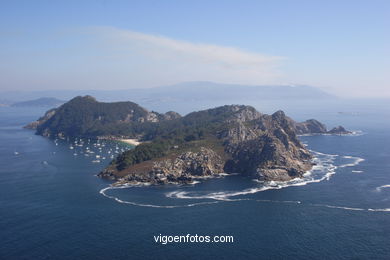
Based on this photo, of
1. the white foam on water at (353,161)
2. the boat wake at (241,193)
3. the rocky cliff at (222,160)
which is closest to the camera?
the boat wake at (241,193)

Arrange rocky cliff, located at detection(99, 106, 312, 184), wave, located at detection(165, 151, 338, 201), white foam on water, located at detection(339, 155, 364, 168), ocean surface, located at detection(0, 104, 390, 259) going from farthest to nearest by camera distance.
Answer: white foam on water, located at detection(339, 155, 364, 168) → rocky cliff, located at detection(99, 106, 312, 184) → wave, located at detection(165, 151, 338, 201) → ocean surface, located at detection(0, 104, 390, 259)

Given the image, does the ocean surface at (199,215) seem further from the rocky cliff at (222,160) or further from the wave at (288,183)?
the rocky cliff at (222,160)

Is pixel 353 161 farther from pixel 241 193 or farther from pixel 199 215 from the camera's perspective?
pixel 199 215

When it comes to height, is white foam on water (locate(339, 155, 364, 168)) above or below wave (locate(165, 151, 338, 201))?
above

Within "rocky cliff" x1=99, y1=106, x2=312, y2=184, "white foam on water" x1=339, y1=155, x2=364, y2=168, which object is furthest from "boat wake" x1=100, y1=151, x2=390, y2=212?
"rocky cliff" x1=99, y1=106, x2=312, y2=184

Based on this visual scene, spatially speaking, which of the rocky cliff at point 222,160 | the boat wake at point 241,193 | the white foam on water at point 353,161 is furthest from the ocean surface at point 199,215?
the rocky cliff at point 222,160

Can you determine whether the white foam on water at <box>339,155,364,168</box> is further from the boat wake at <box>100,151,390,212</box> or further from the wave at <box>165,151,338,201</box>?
the wave at <box>165,151,338,201</box>

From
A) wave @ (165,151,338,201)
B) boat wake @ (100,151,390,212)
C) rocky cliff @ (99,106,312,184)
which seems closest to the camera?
boat wake @ (100,151,390,212)

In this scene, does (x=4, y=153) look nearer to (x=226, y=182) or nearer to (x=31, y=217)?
(x=31, y=217)

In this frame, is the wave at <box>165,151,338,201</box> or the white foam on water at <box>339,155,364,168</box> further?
the white foam on water at <box>339,155,364,168</box>
